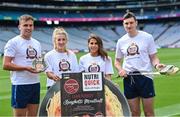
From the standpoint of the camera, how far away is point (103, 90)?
5871mm

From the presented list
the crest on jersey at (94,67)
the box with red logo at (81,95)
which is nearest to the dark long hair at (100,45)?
the crest on jersey at (94,67)

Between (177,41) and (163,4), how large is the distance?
42.0ft

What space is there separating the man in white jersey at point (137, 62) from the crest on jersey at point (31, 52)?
1.36 meters

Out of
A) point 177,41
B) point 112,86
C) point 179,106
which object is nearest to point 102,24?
point 177,41

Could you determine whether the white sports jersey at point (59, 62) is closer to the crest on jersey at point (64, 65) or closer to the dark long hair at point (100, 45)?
the crest on jersey at point (64, 65)

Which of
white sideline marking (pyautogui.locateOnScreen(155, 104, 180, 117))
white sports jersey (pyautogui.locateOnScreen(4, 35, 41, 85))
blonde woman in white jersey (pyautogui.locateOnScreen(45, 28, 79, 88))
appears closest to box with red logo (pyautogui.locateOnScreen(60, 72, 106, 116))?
blonde woman in white jersey (pyautogui.locateOnScreen(45, 28, 79, 88))

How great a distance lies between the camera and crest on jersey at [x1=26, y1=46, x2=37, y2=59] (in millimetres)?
6687

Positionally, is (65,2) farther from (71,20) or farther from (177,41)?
(177,41)

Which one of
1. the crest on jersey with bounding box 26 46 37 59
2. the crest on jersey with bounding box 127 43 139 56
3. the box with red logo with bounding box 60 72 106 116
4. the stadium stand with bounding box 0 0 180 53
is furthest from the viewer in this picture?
the stadium stand with bounding box 0 0 180 53

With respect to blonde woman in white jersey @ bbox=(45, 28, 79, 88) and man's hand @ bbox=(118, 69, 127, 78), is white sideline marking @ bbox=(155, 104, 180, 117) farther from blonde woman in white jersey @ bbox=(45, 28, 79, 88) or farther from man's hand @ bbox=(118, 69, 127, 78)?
blonde woman in white jersey @ bbox=(45, 28, 79, 88)

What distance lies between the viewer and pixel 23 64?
21.9ft

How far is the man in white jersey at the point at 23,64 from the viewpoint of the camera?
6.57 m

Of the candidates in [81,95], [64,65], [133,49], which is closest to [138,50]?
[133,49]

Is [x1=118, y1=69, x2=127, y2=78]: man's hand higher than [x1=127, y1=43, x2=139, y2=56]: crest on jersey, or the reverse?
[x1=127, y1=43, x2=139, y2=56]: crest on jersey
